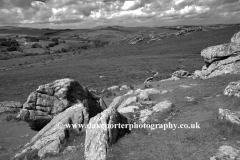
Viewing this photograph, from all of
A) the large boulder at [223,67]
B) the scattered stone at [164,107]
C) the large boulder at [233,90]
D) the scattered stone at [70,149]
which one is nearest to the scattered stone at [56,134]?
the scattered stone at [70,149]

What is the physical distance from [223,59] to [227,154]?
23.6 meters

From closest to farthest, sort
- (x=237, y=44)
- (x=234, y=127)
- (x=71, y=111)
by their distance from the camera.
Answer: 1. (x=234, y=127)
2. (x=71, y=111)
3. (x=237, y=44)

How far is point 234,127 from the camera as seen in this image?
13797 millimetres

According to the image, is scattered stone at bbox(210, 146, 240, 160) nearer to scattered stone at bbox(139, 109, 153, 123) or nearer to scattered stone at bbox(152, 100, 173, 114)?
scattered stone at bbox(139, 109, 153, 123)

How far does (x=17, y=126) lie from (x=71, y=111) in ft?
44.2

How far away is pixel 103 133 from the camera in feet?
43.5

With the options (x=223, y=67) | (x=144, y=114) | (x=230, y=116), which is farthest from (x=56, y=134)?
(x=223, y=67)

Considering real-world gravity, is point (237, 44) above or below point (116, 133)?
above

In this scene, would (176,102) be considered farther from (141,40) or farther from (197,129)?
(141,40)

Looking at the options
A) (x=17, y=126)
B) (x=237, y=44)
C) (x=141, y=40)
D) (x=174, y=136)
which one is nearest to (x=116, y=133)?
(x=174, y=136)

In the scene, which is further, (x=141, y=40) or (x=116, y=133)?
(x=141, y=40)

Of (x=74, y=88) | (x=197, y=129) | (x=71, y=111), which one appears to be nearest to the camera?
(x=197, y=129)

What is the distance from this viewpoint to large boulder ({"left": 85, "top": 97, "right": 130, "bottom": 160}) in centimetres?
1245

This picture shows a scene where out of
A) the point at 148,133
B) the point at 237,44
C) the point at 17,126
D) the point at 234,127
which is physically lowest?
the point at 17,126
